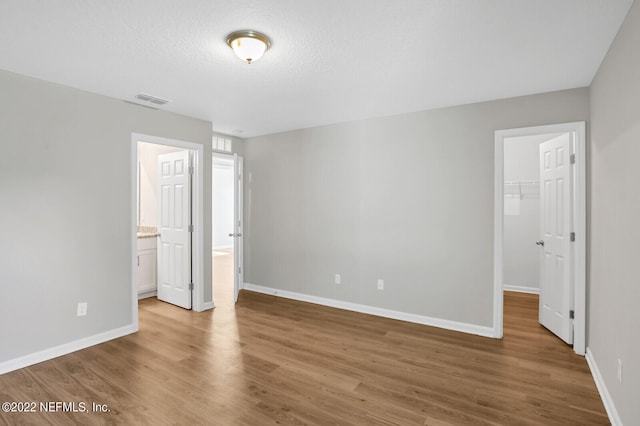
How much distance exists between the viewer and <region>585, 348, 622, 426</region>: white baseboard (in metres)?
2.10

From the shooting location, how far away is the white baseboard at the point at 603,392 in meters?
2.10

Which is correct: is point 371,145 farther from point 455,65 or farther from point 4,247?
point 4,247

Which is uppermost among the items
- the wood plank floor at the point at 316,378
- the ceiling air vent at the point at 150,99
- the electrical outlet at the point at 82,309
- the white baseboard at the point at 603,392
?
the ceiling air vent at the point at 150,99

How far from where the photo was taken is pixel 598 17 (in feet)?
6.53

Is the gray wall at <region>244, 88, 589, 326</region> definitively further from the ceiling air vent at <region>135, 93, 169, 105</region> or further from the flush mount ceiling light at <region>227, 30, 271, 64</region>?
the flush mount ceiling light at <region>227, 30, 271, 64</region>

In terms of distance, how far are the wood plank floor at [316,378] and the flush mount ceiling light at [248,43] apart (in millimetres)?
2442

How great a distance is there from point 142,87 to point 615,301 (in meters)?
4.18

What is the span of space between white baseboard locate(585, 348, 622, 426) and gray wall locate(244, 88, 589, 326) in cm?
90

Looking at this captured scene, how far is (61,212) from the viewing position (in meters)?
3.11

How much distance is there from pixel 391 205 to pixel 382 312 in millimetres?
1385

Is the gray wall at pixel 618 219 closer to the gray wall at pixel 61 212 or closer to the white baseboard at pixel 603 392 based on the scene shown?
the white baseboard at pixel 603 392

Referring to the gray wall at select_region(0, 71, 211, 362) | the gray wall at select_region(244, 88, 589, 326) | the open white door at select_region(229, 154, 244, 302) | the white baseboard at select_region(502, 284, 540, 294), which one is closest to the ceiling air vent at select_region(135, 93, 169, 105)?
the gray wall at select_region(0, 71, 211, 362)

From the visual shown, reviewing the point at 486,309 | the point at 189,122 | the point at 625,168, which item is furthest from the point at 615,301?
the point at 189,122

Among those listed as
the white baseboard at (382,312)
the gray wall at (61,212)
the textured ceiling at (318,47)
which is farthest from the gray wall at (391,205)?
the gray wall at (61,212)
